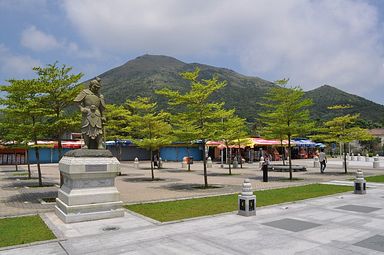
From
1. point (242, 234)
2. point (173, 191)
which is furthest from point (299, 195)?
point (242, 234)

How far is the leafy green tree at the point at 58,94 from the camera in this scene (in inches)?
620

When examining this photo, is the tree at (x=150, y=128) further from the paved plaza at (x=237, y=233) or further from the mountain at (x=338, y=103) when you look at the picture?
the mountain at (x=338, y=103)

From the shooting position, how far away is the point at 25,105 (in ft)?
56.0

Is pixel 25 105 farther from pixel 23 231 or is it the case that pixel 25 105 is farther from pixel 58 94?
pixel 23 231

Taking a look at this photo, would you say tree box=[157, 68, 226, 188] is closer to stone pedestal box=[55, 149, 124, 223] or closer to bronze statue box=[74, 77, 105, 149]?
bronze statue box=[74, 77, 105, 149]

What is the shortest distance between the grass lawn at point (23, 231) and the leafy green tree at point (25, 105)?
6.34 meters

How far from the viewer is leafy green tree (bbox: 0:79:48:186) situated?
629 inches

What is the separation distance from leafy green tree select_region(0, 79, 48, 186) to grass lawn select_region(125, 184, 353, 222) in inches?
264

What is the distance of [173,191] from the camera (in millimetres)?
18344

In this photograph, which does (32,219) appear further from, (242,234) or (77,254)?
(242,234)

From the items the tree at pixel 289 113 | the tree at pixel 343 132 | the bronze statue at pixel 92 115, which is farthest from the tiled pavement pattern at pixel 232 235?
the tree at pixel 343 132

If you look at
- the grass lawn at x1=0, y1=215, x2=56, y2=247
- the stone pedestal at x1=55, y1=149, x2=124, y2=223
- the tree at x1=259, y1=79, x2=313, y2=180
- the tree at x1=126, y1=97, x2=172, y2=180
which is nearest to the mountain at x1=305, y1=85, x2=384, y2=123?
the tree at x1=259, y1=79, x2=313, y2=180

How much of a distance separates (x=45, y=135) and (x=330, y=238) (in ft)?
46.2

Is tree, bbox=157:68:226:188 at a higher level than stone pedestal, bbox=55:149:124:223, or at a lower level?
higher
